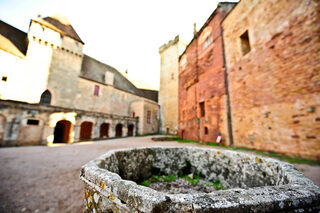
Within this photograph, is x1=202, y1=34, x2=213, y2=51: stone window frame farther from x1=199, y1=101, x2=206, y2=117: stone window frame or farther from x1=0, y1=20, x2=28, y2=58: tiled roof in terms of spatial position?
x1=0, y1=20, x2=28, y2=58: tiled roof

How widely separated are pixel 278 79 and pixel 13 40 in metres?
25.1

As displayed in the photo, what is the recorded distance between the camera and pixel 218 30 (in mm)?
10320

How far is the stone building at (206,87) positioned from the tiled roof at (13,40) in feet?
61.8

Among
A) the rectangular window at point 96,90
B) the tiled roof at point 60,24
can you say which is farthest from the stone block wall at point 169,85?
the tiled roof at point 60,24

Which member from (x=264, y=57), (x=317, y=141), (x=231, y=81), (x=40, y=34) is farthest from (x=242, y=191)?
(x=40, y=34)

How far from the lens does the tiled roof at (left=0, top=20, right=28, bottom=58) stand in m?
13.2

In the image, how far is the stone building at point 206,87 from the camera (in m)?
9.36

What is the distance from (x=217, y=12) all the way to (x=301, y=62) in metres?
7.97

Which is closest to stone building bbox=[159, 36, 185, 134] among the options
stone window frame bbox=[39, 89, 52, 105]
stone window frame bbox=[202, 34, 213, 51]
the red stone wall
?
stone window frame bbox=[202, 34, 213, 51]

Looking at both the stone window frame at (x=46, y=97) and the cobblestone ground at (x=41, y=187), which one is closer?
the cobblestone ground at (x=41, y=187)

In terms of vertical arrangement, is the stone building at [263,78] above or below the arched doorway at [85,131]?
above

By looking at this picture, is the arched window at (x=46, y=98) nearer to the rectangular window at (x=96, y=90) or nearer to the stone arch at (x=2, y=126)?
the rectangular window at (x=96, y=90)

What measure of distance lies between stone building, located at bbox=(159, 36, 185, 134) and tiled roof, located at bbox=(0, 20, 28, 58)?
19282 mm

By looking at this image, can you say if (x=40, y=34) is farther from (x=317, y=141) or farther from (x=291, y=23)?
(x=317, y=141)
